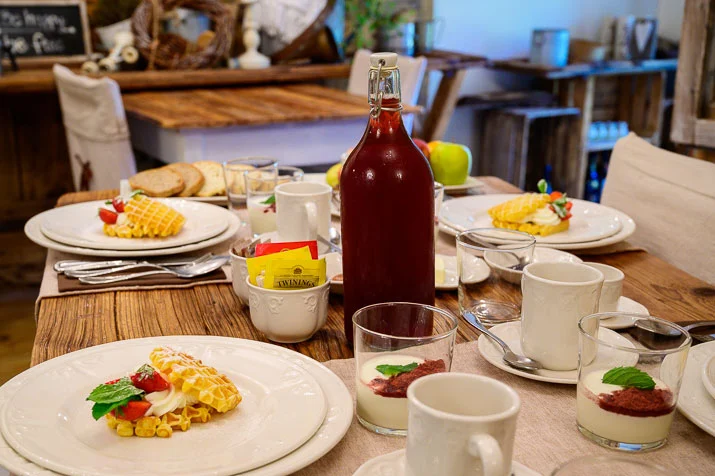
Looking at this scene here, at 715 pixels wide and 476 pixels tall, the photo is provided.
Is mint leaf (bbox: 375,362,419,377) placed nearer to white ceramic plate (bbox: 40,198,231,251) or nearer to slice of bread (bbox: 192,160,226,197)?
white ceramic plate (bbox: 40,198,231,251)

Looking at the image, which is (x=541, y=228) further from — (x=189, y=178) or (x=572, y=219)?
(x=189, y=178)

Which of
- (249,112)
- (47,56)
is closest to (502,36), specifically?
(249,112)

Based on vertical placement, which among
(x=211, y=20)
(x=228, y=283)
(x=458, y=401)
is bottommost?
(x=228, y=283)

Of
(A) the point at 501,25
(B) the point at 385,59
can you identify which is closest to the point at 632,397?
(B) the point at 385,59

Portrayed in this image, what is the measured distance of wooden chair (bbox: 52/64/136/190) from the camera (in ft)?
8.71

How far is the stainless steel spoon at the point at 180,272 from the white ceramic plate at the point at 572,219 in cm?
47

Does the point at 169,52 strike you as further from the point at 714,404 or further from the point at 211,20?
the point at 714,404

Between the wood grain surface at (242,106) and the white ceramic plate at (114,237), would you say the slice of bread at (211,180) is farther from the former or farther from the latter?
the wood grain surface at (242,106)

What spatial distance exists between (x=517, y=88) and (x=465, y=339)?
3767 millimetres

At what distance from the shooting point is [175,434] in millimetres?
749

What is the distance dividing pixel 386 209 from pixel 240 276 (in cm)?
30

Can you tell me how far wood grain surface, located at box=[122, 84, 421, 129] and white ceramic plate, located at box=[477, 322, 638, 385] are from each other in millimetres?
1761

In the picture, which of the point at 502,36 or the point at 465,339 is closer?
the point at 465,339

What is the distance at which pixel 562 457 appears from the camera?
29.2 inches
